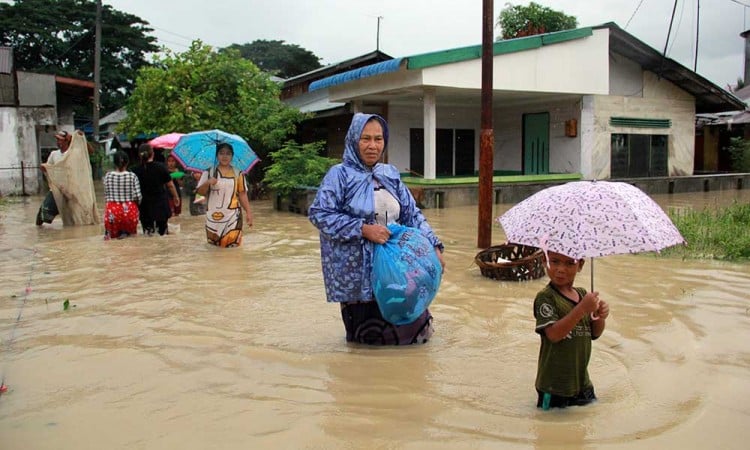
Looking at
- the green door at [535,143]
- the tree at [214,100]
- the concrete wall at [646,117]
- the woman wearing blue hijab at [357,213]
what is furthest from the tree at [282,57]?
the woman wearing blue hijab at [357,213]

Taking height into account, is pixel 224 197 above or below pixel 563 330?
above

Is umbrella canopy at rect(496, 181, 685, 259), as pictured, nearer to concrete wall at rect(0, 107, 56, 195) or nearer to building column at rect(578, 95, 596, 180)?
building column at rect(578, 95, 596, 180)

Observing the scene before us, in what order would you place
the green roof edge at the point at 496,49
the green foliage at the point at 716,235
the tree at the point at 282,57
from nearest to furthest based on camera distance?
1. the green foliage at the point at 716,235
2. the green roof edge at the point at 496,49
3. the tree at the point at 282,57

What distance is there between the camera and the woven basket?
6.77m

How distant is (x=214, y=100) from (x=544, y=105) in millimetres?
9712

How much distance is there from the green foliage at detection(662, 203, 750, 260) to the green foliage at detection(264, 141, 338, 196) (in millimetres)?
7666

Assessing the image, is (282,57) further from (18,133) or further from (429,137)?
(429,137)

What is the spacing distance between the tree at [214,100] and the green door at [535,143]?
725 centimetres

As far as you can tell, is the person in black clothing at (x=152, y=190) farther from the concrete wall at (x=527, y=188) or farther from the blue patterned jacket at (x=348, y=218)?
the concrete wall at (x=527, y=188)

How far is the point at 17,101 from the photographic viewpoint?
72.6ft

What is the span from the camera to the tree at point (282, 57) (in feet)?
152

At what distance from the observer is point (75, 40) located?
37.8m

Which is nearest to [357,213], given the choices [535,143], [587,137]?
[587,137]

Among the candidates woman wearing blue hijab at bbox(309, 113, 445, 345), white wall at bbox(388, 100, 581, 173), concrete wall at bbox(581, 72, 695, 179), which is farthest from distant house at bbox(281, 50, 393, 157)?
woman wearing blue hijab at bbox(309, 113, 445, 345)
